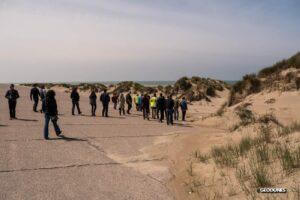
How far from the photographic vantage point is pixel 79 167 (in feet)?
30.9

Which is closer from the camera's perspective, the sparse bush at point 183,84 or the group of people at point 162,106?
the group of people at point 162,106

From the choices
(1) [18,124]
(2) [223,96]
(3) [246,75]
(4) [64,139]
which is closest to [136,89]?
(2) [223,96]

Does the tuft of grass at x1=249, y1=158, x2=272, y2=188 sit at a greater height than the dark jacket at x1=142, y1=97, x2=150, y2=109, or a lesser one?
lesser

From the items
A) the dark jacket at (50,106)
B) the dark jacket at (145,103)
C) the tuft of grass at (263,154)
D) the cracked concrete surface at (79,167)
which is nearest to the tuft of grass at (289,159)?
the tuft of grass at (263,154)

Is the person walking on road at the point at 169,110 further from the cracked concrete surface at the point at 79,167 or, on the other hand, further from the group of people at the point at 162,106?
the cracked concrete surface at the point at 79,167

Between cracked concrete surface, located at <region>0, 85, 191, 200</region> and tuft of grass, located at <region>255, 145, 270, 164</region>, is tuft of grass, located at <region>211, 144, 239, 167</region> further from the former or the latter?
cracked concrete surface, located at <region>0, 85, 191, 200</region>

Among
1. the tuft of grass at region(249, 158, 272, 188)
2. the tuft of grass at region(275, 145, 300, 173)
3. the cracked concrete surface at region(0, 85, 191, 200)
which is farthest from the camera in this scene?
the cracked concrete surface at region(0, 85, 191, 200)

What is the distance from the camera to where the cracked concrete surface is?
7410 millimetres

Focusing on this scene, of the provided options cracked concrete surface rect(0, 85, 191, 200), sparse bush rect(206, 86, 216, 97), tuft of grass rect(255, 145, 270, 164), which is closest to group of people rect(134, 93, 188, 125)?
cracked concrete surface rect(0, 85, 191, 200)

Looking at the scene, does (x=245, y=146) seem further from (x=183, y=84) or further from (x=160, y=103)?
(x=183, y=84)

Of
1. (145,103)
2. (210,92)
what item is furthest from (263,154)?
(210,92)

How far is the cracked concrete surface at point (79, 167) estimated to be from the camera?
7.41m

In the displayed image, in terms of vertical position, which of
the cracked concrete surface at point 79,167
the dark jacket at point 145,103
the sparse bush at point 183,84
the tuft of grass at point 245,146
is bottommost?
the cracked concrete surface at point 79,167

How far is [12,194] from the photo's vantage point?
709 centimetres
